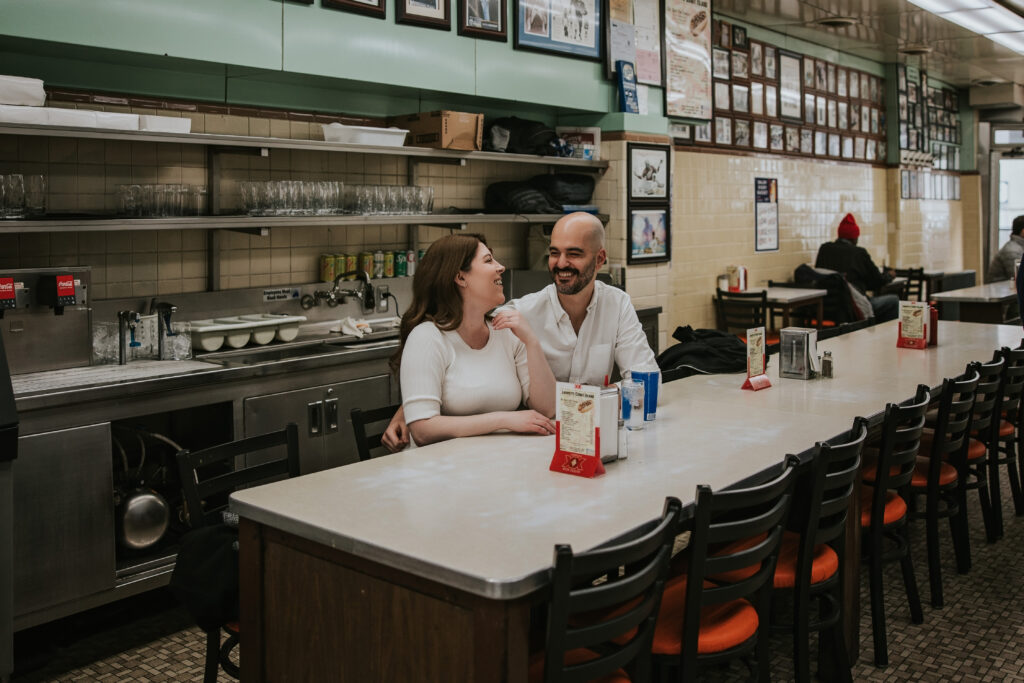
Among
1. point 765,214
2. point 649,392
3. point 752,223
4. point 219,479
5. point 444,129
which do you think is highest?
point 444,129

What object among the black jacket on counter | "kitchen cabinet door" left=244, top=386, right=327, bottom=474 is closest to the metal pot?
"kitchen cabinet door" left=244, top=386, right=327, bottom=474

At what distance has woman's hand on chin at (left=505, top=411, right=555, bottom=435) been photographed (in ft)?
10.7

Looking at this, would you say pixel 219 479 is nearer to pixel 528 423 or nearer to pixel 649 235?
pixel 528 423

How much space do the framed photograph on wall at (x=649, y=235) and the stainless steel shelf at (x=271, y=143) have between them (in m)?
0.63

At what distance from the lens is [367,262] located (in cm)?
570

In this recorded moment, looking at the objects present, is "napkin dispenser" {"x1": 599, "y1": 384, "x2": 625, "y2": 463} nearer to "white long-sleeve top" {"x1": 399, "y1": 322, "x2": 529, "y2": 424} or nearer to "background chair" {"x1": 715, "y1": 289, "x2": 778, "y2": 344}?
"white long-sleeve top" {"x1": 399, "y1": 322, "x2": 529, "y2": 424}

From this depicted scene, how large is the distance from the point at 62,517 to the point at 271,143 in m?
2.01

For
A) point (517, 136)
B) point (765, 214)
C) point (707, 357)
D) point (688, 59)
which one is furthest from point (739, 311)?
point (707, 357)

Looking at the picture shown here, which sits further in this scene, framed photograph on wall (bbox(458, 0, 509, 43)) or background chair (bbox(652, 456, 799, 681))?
framed photograph on wall (bbox(458, 0, 509, 43))

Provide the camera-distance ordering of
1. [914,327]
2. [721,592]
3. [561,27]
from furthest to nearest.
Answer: [561,27] < [914,327] < [721,592]

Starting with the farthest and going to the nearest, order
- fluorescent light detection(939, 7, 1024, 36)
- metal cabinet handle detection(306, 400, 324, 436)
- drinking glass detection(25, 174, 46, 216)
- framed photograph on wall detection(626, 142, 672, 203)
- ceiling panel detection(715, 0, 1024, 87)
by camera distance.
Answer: fluorescent light detection(939, 7, 1024, 36) < ceiling panel detection(715, 0, 1024, 87) < framed photograph on wall detection(626, 142, 672, 203) < metal cabinet handle detection(306, 400, 324, 436) < drinking glass detection(25, 174, 46, 216)

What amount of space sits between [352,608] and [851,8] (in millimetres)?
8382

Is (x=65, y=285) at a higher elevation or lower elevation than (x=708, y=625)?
higher

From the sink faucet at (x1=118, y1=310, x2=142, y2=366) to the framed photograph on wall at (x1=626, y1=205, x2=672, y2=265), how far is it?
3703 millimetres
